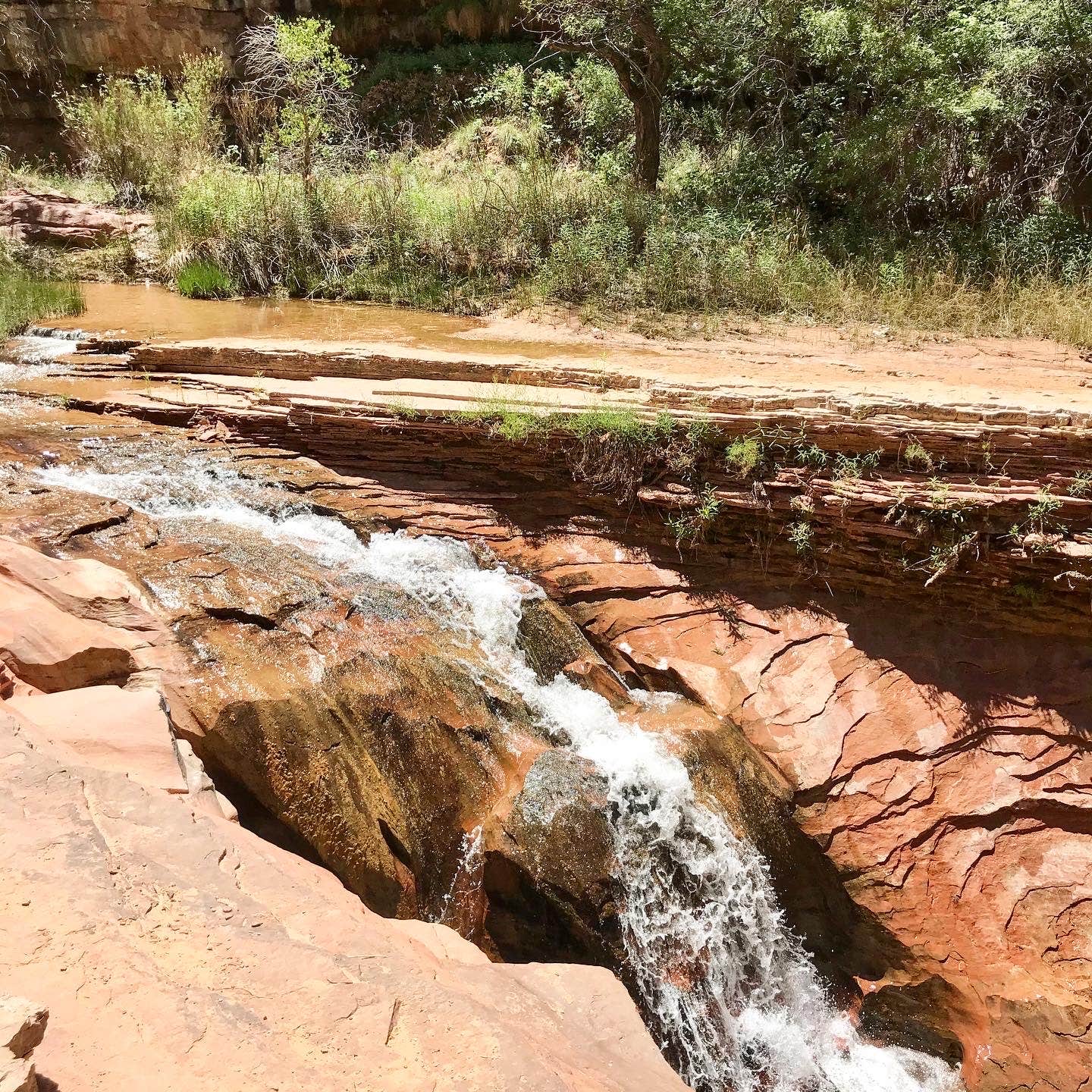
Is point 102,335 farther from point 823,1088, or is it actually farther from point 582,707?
point 823,1088

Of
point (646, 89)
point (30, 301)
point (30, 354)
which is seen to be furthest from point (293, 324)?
point (646, 89)

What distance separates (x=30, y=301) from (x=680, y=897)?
23.7 feet

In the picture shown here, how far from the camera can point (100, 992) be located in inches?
65.6

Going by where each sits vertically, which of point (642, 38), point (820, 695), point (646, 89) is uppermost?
point (642, 38)

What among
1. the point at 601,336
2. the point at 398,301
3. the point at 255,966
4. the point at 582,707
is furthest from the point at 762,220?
the point at 255,966

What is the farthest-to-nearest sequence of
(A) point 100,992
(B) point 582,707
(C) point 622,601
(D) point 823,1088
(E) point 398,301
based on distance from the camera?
(E) point 398,301 < (C) point 622,601 < (B) point 582,707 < (D) point 823,1088 < (A) point 100,992

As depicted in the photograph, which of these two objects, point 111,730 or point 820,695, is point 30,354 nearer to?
point 111,730

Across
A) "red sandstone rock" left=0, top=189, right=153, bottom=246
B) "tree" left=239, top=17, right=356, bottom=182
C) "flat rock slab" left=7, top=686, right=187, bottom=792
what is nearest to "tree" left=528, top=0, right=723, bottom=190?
"tree" left=239, top=17, right=356, bottom=182

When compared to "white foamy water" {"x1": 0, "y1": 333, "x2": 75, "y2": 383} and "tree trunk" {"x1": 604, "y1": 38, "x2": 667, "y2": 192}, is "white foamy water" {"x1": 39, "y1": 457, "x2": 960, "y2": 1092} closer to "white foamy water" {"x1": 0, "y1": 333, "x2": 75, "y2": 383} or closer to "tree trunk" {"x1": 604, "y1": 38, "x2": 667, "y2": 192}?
"white foamy water" {"x1": 0, "y1": 333, "x2": 75, "y2": 383}

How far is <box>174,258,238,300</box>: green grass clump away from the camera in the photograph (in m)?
8.62

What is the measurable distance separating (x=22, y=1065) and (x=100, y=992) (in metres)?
0.42

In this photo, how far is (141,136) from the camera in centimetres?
1043

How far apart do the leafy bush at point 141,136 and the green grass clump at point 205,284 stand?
6.89 ft

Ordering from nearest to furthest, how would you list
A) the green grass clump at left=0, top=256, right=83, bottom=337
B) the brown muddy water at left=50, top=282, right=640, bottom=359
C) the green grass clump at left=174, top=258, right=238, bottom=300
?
the brown muddy water at left=50, top=282, right=640, bottom=359, the green grass clump at left=0, top=256, right=83, bottom=337, the green grass clump at left=174, top=258, right=238, bottom=300
